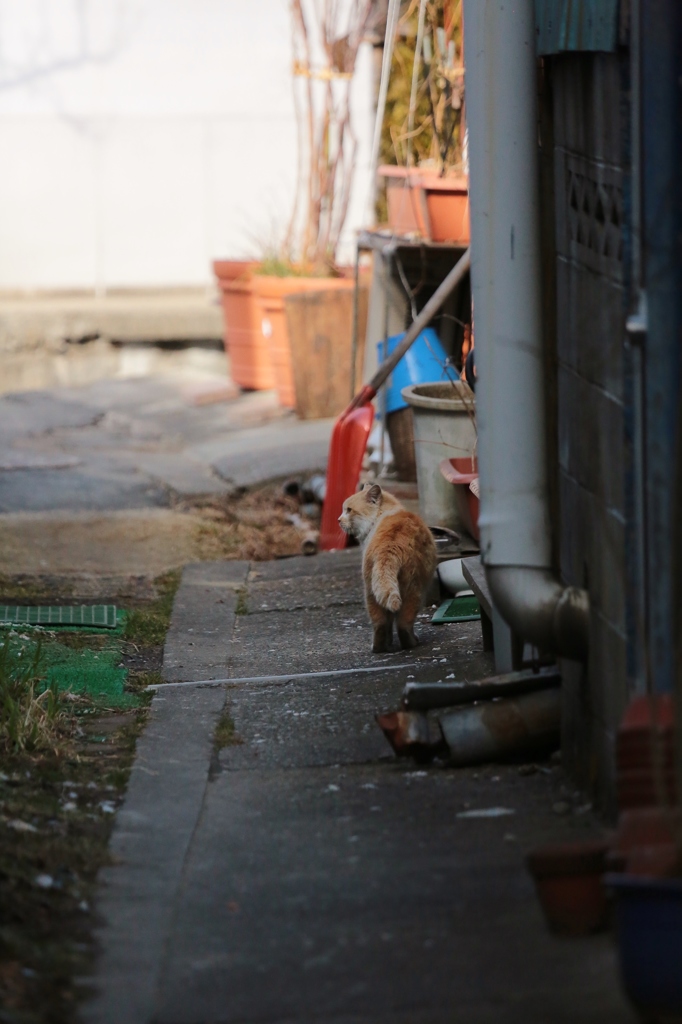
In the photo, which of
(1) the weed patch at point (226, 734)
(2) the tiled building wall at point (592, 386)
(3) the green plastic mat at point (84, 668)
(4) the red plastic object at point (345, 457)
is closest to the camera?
(2) the tiled building wall at point (592, 386)

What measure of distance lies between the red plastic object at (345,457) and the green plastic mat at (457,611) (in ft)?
3.90

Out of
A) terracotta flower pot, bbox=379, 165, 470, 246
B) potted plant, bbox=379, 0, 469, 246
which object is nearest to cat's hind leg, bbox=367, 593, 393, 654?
terracotta flower pot, bbox=379, 165, 470, 246

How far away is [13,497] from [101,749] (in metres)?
4.09

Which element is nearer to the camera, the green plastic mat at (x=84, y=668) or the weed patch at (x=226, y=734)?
the weed patch at (x=226, y=734)

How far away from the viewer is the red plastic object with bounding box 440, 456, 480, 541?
4816mm

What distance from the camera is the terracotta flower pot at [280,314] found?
8969 millimetres

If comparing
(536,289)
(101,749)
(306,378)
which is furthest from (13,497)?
(536,289)

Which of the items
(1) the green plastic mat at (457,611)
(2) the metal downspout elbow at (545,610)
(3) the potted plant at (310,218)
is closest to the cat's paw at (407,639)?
(1) the green plastic mat at (457,611)

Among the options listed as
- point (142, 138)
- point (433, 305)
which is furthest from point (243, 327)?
point (433, 305)

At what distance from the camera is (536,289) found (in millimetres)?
2975

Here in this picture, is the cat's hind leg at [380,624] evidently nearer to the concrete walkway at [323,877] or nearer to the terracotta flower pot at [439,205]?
the concrete walkway at [323,877]

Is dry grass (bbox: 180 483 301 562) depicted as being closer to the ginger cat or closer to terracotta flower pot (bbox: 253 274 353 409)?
terracotta flower pot (bbox: 253 274 353 409)

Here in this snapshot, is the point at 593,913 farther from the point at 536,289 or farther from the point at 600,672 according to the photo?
the point at 536,289

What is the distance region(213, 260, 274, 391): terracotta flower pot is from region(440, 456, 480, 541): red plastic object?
4559 millimetres
